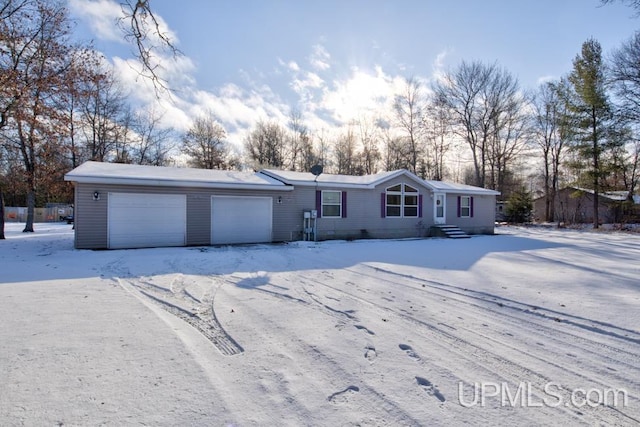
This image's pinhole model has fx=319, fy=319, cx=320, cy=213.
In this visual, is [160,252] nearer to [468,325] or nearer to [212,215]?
[212,215]

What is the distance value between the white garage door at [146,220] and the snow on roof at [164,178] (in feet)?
1.73

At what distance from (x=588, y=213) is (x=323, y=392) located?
35988 millimetres

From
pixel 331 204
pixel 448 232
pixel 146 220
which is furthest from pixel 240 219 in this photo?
pixel 448 232

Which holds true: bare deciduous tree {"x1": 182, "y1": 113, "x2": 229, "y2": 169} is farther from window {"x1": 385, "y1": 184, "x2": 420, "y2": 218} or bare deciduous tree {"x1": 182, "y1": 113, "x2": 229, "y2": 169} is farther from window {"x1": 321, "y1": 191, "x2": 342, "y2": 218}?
window {"x1": 385, "y1": 184, "x2": 420, "y2": 218}

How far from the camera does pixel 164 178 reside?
10.8m

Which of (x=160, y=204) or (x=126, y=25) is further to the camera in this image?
(x=160, y=204)

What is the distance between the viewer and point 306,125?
113ft

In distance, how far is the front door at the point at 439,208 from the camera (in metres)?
16.5

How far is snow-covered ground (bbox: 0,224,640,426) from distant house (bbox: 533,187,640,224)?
85.1 feet

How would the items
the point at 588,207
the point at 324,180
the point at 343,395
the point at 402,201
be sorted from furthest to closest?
the point at 588,207, the point at 402,201, the point at 324,180, the point at 343,395

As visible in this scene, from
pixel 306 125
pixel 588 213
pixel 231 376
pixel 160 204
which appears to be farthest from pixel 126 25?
pixel 588 213

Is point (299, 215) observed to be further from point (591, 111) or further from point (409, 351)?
point (591, 111)

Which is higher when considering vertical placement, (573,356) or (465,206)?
(465,206)

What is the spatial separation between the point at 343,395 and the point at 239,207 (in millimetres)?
10474
